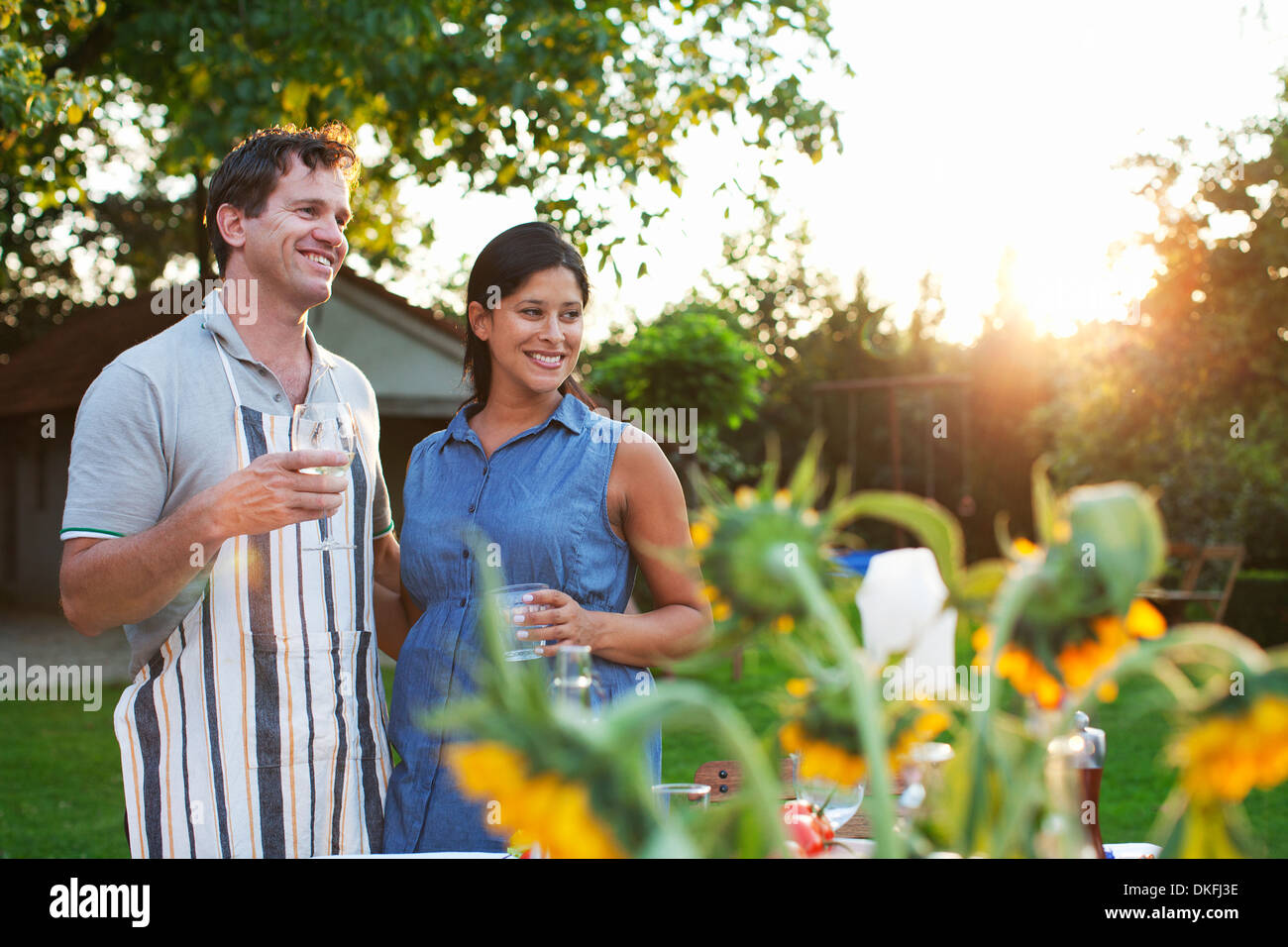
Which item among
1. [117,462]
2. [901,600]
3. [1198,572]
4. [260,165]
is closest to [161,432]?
[117,462]

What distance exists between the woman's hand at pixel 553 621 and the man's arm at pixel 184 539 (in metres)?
0.40

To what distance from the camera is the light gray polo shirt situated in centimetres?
214

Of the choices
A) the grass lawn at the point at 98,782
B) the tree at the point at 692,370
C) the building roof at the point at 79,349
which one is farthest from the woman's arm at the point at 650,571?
the building roof at the point at 79,349

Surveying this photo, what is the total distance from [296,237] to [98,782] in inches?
264

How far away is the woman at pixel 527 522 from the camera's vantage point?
7.84ft

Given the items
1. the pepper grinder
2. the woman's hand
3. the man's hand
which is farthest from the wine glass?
the man's hand

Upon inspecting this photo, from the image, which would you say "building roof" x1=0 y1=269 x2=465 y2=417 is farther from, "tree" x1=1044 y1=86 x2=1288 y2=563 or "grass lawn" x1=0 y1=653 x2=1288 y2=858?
"tree" x1=1044 y1=86 x2=1288 y2=563

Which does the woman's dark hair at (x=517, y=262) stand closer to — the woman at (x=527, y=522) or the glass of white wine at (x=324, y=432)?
the woman at (x=527, y=522)

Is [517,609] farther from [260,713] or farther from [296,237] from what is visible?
[296,237]

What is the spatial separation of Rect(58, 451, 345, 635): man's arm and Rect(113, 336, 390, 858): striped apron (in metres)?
0.17
